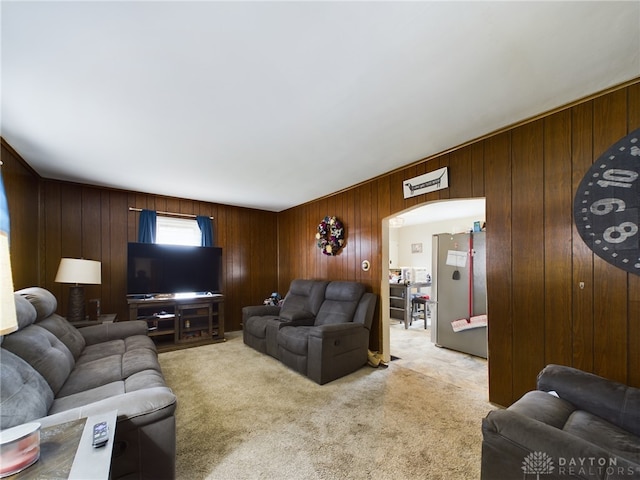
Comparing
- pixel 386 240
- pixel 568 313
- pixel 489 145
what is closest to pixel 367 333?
pixel 386 240

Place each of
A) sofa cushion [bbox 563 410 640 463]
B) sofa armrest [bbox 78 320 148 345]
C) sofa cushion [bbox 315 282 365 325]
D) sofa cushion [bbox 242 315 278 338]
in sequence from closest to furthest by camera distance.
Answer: sofa cushion [bbox 563 410 640 463] < sofa armrest [bbox 78 320 148 345] < sofa cushion [bbox 315 282 365 325] < sofa cushion [bbox 242 315 278 338]

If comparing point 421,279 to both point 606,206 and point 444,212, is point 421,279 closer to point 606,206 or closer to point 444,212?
point 444,212

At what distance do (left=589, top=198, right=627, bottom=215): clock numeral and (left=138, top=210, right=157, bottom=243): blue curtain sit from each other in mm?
5245

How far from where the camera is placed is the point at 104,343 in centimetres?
281

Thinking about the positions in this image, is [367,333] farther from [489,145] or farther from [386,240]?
[489,145]

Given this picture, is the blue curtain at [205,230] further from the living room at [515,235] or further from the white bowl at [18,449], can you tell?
the white bowl at [18,449]

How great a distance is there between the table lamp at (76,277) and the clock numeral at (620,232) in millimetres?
4947

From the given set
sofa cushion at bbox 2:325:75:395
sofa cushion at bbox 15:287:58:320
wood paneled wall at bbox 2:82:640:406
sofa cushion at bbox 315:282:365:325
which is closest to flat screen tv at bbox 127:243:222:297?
wood paneled wall at bbox 2:82:640:406

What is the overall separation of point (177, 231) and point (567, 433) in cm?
518

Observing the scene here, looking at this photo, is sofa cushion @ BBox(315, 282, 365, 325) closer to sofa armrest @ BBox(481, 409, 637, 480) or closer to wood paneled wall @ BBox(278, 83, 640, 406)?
wood paneled wall @ BBox(278, 83, 640, 406)

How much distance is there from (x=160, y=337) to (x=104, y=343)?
1638 mm

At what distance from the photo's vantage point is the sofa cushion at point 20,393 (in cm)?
123

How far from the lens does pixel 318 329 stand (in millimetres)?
3027

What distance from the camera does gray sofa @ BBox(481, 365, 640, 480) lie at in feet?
3.44
